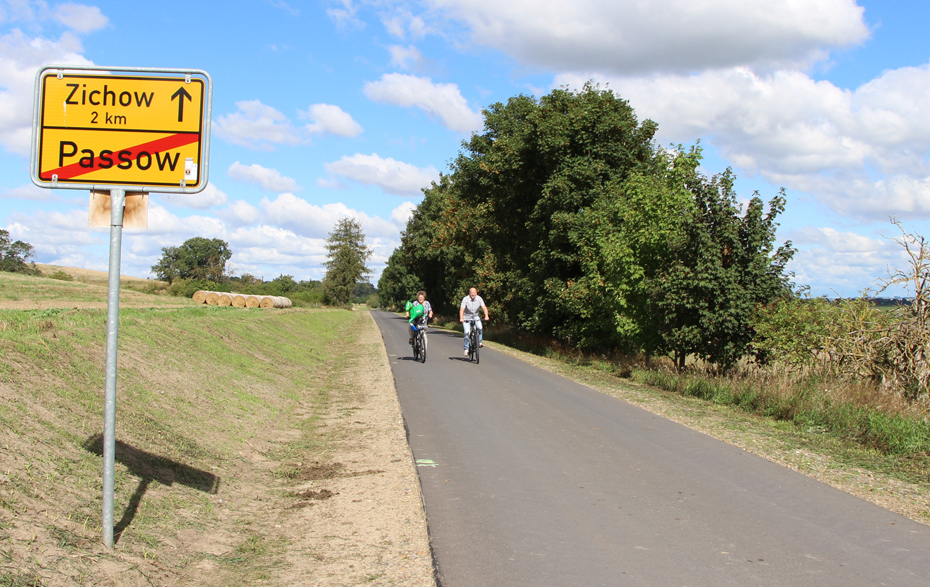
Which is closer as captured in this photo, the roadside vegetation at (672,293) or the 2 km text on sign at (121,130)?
the 2 km text on sign at (121,130)

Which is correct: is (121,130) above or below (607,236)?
below

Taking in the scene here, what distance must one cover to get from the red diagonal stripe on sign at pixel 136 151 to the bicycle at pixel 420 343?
14.5 meters

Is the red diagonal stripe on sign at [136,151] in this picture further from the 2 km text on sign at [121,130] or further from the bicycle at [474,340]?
the bicycle at [474,340]

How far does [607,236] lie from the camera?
22.3 m

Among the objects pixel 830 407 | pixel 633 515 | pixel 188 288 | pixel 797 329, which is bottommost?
pixel 633 515

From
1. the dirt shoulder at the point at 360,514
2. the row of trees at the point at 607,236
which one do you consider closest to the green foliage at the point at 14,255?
the row of trees at the point at 607,236

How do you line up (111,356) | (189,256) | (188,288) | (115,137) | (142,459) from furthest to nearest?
(189,256) → (188,288) → (142,459) → (115,137) → (111,356)

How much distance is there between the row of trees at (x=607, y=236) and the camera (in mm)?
15039

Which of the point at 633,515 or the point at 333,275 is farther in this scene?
the point at 333,275

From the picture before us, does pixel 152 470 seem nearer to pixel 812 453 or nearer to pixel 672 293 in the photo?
pixel 812 453

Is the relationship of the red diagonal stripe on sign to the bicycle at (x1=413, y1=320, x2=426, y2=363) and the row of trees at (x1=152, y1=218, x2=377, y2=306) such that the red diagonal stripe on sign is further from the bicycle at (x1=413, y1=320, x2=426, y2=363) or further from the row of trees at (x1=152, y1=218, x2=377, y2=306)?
the row of trees at (x1=152, y1=218, x2=377, y2=306)

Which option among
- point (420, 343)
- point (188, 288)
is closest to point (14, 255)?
point (188, 288)

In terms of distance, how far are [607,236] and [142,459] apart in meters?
17.9

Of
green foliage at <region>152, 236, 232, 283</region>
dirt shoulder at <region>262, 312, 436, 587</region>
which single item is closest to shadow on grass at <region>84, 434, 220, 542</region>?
dirt shoulder at <region>262, 312, 436, 587</region>
